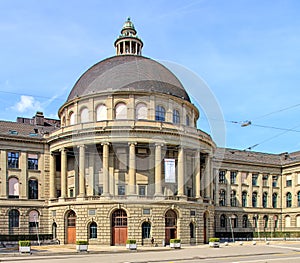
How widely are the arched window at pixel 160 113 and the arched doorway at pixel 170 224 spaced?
14.2 meters

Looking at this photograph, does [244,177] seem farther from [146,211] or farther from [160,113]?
[146,211]

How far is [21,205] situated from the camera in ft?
224

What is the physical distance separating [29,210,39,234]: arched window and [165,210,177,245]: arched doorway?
68.6 feet

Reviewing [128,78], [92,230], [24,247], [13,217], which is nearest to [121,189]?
[92,230]

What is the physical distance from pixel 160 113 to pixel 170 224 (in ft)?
54.6

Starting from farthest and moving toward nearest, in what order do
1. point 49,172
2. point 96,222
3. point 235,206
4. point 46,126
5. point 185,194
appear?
point 235,206 → point 46,126 → point 49,172 → point 185,194 → point 96,222

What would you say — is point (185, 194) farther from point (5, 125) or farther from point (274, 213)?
point (274, 213)

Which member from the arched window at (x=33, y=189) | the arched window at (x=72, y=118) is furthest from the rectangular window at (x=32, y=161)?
the arched window at (x=72, y=118)

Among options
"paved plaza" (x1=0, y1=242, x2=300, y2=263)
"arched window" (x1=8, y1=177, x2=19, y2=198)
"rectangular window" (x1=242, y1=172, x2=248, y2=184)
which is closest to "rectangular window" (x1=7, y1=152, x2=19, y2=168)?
"arched window" (x1=8, y1=177, x2=19, y2=198)

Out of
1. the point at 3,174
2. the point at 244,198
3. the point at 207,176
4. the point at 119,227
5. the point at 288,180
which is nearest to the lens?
the point at 119,227

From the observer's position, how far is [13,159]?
68750 millimetres

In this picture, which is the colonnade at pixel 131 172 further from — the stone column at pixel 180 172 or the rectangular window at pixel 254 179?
the rectangular window at pixel 254 179

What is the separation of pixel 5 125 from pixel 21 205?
13.5 m

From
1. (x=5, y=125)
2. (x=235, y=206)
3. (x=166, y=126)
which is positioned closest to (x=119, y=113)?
(x=166, y=126)
